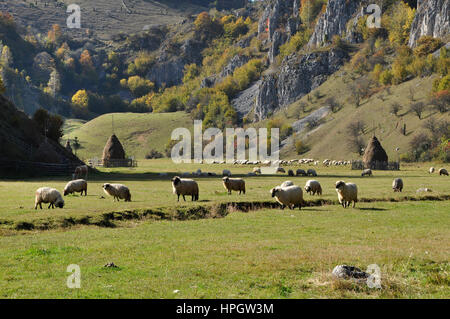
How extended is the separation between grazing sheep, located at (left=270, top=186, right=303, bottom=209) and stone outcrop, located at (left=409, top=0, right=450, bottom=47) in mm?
155081

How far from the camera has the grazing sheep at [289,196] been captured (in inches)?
1215

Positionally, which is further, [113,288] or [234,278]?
[234,278]

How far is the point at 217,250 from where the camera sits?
1712cm

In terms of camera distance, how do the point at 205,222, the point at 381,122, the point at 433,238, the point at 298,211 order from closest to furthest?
the point at 433,238 → the point at 205,222 → the point at 298,211 → the point at 381,122

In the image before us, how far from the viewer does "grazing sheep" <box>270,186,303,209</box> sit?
30.9 meters

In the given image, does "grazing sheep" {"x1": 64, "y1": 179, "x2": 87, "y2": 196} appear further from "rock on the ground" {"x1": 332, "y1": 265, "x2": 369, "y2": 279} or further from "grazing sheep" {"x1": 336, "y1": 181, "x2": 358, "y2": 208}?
"rock on the ground" {"x1": 332, "y1": 265, "x2": 369, "y2": 279}

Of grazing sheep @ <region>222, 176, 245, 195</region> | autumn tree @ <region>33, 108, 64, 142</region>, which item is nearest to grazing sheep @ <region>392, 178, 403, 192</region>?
grazing sheep @ <region>222, 176, 245, 195</region>

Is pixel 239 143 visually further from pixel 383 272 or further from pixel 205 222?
pixel 383 272

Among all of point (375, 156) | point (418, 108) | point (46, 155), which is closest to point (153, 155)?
point (418, 108)

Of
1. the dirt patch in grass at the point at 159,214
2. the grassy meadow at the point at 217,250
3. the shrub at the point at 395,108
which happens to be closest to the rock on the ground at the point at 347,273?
the grassy meadow at the point at 217,250

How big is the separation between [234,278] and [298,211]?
54.7 ft

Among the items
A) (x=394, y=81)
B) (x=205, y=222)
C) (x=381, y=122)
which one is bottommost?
(x=205, y=222)
